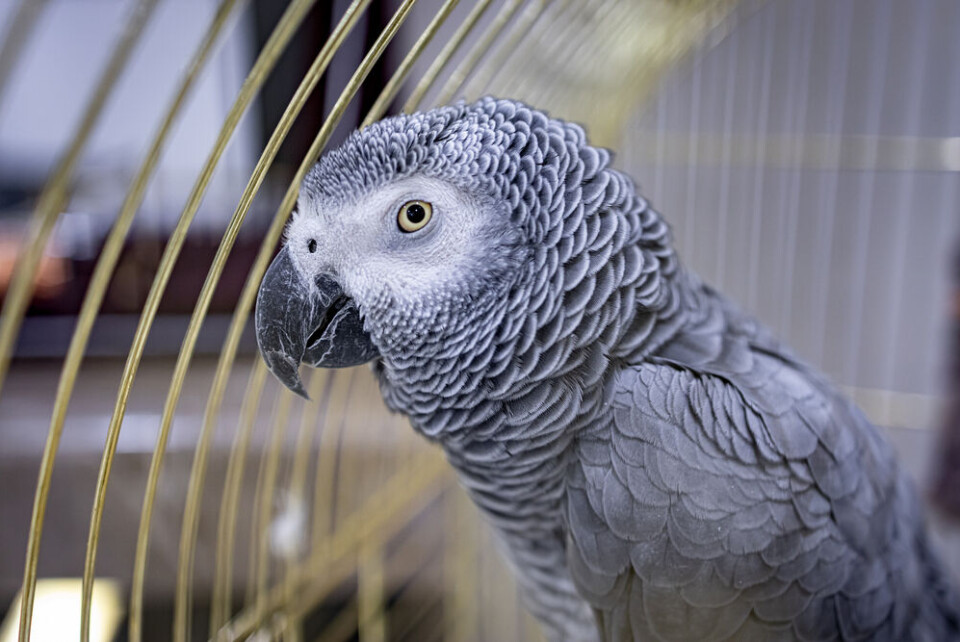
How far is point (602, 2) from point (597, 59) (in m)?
0.17

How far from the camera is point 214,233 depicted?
2.09m

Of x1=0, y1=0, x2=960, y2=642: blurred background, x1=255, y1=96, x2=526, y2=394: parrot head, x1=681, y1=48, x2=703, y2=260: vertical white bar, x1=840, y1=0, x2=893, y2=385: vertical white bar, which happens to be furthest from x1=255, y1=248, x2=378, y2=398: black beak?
x1=840, y1=0, x2=893, y2=385: vertical white bar

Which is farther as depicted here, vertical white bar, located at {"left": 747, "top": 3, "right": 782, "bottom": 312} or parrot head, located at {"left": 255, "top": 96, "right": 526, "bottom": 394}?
vertical white bar, located at {"left": 747, "top": 3, "right": 782, "bottom": 312}

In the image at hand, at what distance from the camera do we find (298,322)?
52cm

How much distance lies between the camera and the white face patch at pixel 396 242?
50 cm

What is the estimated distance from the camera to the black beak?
1.70 feet

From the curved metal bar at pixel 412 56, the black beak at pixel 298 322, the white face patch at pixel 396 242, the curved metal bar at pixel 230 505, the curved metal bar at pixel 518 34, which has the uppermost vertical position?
the curved metal bar at pixel 518 34

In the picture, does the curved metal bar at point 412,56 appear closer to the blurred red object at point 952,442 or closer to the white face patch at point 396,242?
the white face patch at point 396,242

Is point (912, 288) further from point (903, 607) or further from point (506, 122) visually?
point (506, 122)

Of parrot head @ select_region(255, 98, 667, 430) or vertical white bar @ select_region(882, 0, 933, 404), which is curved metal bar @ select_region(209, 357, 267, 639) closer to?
parrot head @ select_region(255, 98, 667, 430)

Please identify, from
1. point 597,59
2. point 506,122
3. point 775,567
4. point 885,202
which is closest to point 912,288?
point 885,202

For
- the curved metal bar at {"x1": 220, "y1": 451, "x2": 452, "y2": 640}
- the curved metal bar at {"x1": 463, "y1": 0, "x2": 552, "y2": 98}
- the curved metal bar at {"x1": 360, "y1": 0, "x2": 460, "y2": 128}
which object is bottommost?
the curved metal bar at {"x1": 220, "y1": 451, "x2": 452, "y2": 640}

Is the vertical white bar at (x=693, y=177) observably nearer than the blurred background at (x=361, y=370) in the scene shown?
No

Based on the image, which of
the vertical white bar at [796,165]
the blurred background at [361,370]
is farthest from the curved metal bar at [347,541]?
the vertical white bar at [796,165]
